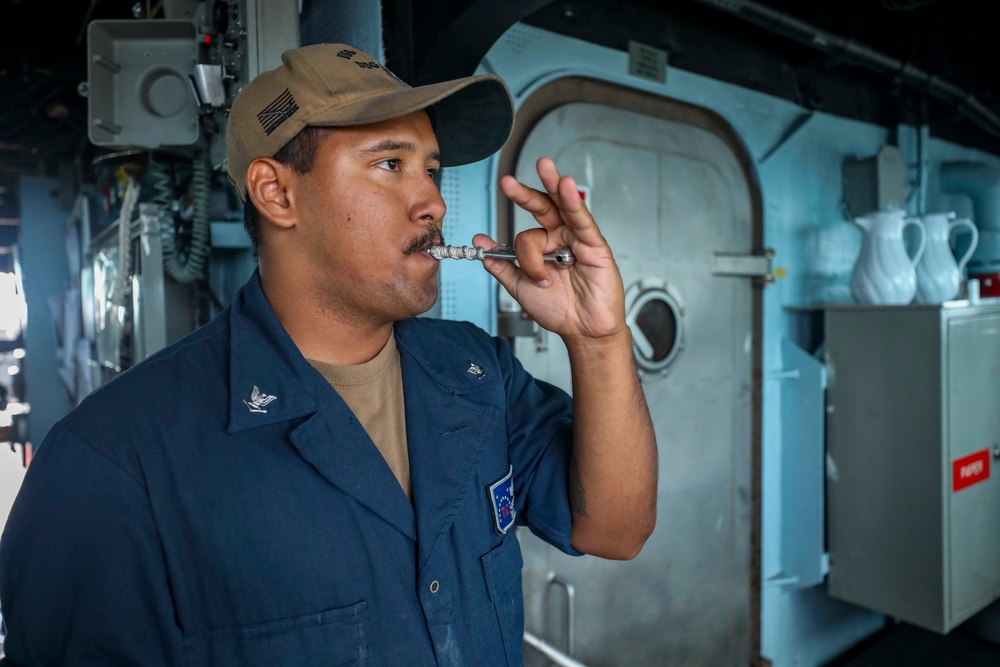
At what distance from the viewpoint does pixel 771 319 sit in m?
3.11

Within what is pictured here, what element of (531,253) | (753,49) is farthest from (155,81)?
(753,49)

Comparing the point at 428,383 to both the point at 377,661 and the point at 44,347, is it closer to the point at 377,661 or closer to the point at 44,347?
the point at 377,661

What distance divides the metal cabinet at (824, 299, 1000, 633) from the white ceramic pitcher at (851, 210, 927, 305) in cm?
10

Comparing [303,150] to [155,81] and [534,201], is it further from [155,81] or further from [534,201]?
[155,81]

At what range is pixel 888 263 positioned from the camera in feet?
9.46

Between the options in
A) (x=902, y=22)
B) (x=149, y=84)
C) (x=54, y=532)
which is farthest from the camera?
(x=902, y=22)

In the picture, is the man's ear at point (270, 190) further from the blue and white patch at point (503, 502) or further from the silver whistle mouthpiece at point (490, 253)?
the blue and white patch at point (503, 502)

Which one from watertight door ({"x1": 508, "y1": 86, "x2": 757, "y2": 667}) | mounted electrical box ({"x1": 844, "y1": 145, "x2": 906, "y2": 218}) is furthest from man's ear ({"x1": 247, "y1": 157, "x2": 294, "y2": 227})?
mounted electrical box ({"x1": 844, "y1": 145, "x2": 906, "y2": 218})

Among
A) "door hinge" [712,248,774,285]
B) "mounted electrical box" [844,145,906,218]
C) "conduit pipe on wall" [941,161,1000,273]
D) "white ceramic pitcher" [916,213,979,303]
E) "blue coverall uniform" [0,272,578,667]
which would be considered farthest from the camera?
"conduit pipe on wall" [941,161,1000,273]

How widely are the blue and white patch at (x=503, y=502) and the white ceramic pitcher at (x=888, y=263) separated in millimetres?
2365

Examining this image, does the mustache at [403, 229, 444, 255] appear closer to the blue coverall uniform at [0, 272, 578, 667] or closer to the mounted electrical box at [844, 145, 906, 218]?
the blue coverall uniform at [0, 272, 578, 667]

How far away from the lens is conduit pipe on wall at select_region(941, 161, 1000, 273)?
380cm

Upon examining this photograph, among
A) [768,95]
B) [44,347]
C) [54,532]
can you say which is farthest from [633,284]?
[44,347]

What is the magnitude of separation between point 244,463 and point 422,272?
42 centimetres
